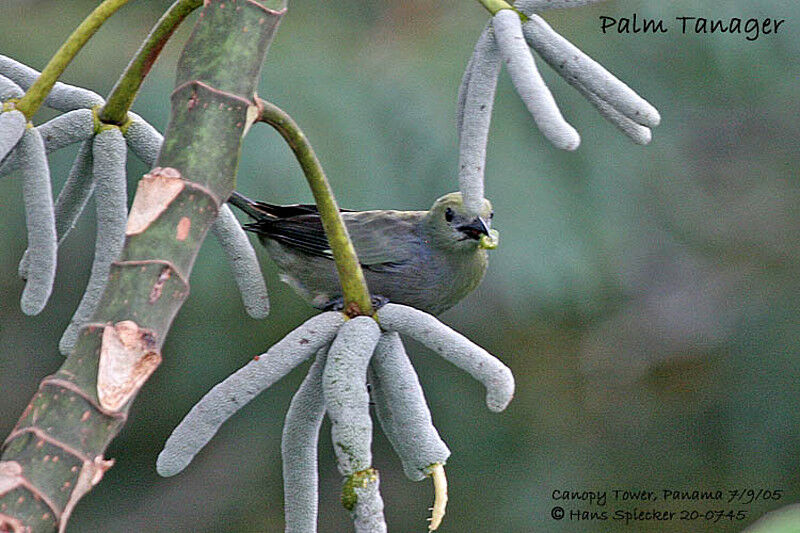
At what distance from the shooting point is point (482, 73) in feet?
1.59

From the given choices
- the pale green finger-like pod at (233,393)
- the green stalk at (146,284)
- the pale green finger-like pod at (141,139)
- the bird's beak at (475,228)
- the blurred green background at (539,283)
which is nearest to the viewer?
the green stalk at (146,284)

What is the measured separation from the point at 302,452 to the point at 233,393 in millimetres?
69

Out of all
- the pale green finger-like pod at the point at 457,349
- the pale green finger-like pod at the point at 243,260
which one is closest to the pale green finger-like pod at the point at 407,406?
the pale green finger-like pod at the point at 457,349

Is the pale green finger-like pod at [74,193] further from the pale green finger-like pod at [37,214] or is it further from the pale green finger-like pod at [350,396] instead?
the pale green finger-like pod at [350,396]

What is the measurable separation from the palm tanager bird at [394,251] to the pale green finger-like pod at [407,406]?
373 millimetres

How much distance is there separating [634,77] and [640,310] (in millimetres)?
423

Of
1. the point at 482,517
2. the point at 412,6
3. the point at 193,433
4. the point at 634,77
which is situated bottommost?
the point at 482,517

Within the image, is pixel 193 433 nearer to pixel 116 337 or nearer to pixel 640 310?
pixel 116 337

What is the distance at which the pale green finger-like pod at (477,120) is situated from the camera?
18.2 inches

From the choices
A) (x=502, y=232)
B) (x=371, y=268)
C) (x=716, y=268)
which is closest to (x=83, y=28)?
(x=371, y=268)

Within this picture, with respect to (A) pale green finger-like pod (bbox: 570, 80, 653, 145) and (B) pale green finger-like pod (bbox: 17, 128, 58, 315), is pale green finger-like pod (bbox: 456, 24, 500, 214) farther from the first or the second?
(B) pale green finger-like pod (bbox: 17, 128, 58, 315)

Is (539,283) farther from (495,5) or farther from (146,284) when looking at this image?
(146,284)

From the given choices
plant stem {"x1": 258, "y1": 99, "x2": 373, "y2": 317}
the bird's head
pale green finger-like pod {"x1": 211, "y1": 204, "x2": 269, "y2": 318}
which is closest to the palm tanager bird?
the bird's head

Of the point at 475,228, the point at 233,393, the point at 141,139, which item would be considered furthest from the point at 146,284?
the point at 475,228
